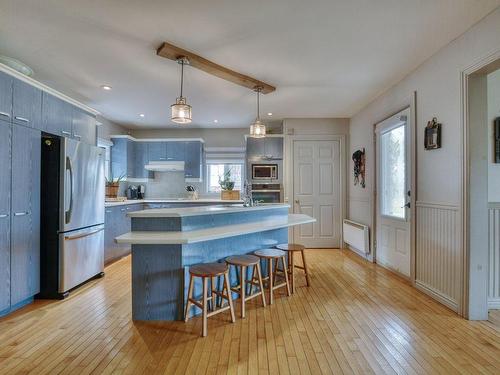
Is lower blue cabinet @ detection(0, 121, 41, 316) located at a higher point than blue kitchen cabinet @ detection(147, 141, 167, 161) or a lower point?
lower

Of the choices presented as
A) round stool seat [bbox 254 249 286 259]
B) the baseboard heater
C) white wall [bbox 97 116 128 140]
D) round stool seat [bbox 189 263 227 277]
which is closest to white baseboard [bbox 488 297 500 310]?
the baseboard heater

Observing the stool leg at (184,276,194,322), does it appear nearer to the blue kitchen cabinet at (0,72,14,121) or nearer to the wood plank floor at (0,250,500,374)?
the wood plank floor at (0,250,500,374)

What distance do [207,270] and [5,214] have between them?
6.40 feet

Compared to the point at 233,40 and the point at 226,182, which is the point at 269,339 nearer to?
the point at 233,40

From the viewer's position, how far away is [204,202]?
17.4 feet

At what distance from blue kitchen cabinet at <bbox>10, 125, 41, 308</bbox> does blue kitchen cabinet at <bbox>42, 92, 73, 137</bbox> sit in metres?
0.19

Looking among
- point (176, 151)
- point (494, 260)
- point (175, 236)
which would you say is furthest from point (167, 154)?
point (494, 260)

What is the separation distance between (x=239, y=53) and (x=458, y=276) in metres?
3.04

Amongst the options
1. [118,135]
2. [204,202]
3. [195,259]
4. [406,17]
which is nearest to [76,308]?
[195,259]

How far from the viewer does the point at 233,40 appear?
251cm

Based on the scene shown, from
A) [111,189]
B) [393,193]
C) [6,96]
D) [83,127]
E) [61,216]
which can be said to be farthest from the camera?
[111,189]

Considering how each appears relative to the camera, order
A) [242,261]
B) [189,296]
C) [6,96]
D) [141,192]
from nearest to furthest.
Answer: [189,296]
[6,96]
[242,261]
[141,192]

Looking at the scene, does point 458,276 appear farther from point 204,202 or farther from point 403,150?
point 204,202

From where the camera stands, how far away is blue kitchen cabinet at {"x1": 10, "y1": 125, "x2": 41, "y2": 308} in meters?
2.57
